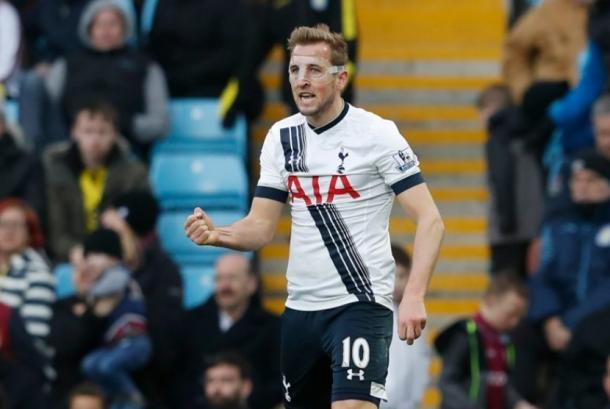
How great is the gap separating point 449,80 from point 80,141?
136 inches

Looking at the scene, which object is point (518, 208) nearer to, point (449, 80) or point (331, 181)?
point (449, 80)

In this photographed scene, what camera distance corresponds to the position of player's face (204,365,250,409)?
11.9 meters

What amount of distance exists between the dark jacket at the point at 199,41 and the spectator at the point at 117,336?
2.59 m

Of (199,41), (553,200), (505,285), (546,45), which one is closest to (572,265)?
(553,200)

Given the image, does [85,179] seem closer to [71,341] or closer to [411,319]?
[71,341]

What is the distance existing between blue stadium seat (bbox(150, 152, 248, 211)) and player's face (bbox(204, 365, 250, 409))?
229 cm

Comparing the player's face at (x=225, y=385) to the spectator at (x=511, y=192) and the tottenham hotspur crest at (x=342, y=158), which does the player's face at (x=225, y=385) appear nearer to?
the spectator at (x=511, y=192)

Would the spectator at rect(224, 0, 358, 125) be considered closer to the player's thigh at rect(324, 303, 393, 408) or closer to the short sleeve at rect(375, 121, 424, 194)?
the short sleeve at rect(375, 121, 424, 194)

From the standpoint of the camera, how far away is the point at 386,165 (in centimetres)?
895

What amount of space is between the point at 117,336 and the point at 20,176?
183 centimetres

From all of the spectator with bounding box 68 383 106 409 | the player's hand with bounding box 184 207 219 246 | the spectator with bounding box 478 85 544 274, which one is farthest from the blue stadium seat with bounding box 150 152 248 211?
the player's hand with bounding box 184 207 219 246

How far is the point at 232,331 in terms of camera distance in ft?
41.2

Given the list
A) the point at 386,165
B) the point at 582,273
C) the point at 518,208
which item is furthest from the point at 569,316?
the point at 386,165

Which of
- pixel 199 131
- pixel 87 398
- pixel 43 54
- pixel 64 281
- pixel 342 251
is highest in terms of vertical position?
pixel 43 54
